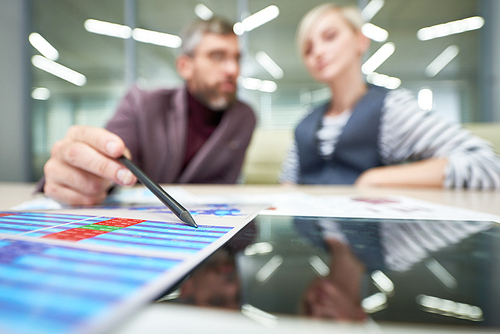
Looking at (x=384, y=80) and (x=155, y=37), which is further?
(x=155, y=37)

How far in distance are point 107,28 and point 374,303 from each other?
2966 mm

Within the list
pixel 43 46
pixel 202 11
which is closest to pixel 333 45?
pixel 202 11

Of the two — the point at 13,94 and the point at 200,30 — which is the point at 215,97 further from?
the point at 13,94

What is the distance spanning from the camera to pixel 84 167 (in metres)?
0.35

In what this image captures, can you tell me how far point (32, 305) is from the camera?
0.08 m

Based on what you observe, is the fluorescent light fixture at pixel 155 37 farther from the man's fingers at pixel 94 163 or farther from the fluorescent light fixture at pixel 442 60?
the man's fingers at pixel 94 163

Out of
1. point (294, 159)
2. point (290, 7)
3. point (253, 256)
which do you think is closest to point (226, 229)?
point (253, 256)

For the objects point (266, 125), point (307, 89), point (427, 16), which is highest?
point (427, 16)

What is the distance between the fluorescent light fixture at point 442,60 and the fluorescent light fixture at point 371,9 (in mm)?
685

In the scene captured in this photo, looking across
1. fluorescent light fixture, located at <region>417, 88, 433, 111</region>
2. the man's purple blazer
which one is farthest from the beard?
fluorescent light fixture, located at <region>417, 88, 433, 111</region>

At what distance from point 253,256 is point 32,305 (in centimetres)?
9

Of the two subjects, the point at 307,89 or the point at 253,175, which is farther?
the point at 307,89

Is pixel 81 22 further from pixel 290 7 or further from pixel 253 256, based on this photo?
pixel 253 256

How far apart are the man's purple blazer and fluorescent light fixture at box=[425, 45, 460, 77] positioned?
7.41ft
